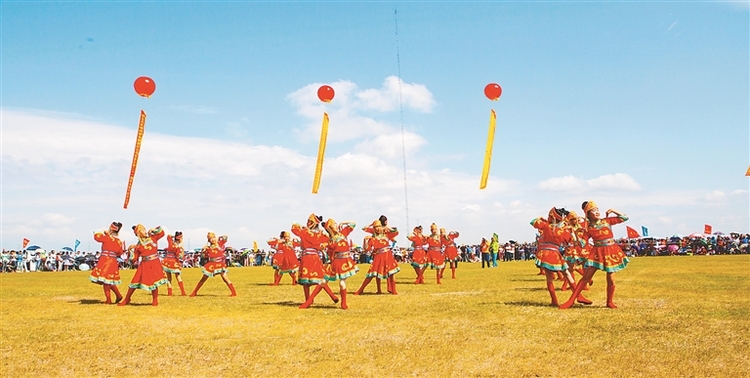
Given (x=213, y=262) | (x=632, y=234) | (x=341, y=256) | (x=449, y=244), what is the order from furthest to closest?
(x=632, y=234) → (x=449, y=244) → (x=213, y=262) → (x=341, y=256)

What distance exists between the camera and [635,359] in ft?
27.7

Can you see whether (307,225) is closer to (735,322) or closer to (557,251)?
(557,251)

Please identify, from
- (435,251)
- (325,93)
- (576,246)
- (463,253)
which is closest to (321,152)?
(325,93)

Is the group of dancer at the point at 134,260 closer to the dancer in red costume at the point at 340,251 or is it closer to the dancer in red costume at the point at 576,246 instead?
the dancer in red costume at the point at 340,251

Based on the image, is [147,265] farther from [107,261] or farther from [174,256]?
[174,256]

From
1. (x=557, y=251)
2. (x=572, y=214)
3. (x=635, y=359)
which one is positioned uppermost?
(x=572, y=214)

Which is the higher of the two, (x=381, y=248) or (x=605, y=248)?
(x=381, y=248)

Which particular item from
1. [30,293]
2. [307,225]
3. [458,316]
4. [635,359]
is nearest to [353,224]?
[307,225]

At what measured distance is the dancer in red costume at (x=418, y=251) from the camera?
22734 mm

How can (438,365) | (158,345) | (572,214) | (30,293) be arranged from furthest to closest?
(30,293), (572,214), (158,345), (438,365)

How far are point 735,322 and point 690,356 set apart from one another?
3621mm

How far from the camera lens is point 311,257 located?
15.1 meters

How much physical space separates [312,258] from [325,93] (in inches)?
328

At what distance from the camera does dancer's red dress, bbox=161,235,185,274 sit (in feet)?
68.9
